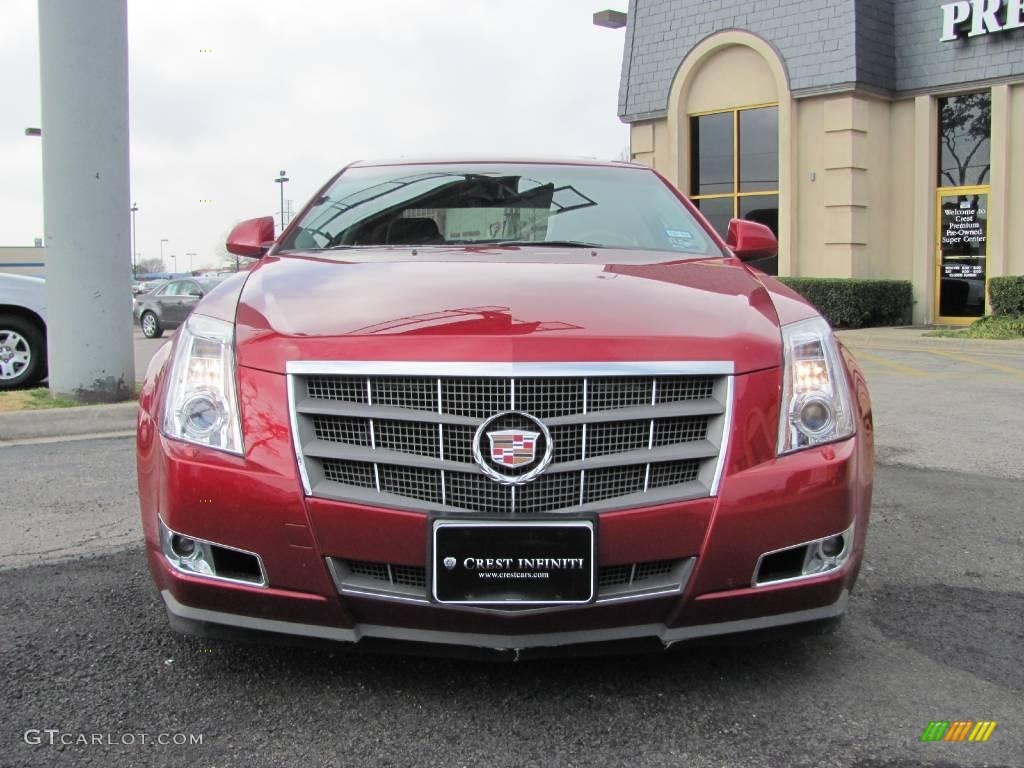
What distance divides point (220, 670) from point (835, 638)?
179 centimetres

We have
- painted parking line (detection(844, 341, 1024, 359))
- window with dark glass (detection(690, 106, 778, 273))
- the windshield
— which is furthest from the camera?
window with dark glass (detection(690, 106, 778, 273))

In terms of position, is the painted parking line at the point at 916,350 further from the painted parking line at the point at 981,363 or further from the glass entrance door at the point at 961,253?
the glass entrance door at the point at 961,253

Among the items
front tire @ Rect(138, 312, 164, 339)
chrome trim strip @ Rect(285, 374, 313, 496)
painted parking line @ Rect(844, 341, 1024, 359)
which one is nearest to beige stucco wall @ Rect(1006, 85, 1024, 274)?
painted parking line @ Rect(844, 341, 1024, 359)

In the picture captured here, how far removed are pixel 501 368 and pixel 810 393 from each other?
83 centimetres

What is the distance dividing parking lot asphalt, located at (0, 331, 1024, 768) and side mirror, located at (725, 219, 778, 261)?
1286 mm

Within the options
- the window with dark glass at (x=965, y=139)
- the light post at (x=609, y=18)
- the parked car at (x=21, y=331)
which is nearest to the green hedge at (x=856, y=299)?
the window with dark glass at (x=965, y=139)

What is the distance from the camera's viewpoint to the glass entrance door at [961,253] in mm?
16312

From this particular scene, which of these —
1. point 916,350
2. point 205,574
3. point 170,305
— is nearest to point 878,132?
point 916,350

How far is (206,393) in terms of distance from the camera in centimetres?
254

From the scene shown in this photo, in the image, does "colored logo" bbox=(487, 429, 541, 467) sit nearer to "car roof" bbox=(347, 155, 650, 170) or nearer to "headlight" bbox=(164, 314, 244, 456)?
"headlight" bbox=(164, 314, 244, 456)

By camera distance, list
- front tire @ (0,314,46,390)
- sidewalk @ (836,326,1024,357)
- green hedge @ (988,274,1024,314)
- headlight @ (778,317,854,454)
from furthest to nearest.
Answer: green hedge @ (988,274,1024,314) → sidewalk @ (836,326,1024,357) → front tire @ (0,314,46,390) → headlight @ (778,317,854,454)

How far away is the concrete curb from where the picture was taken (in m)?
6.57

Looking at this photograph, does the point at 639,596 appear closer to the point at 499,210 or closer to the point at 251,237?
the point at 499,210

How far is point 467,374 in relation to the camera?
2371mm
